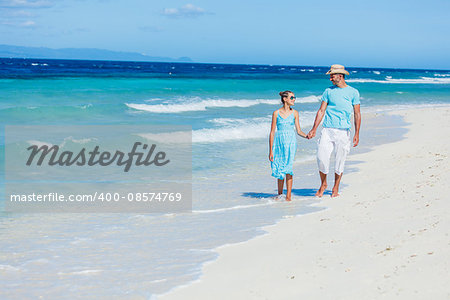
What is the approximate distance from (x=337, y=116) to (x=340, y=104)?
0.54 feet

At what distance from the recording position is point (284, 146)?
7.13 m

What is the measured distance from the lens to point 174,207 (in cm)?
704

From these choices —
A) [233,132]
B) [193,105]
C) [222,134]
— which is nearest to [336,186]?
[222,134]

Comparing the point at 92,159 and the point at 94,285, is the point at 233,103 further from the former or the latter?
the point at 94,285

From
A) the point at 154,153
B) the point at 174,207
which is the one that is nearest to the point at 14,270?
the point at 174,207

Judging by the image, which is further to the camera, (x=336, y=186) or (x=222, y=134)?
(x=222, y=134)

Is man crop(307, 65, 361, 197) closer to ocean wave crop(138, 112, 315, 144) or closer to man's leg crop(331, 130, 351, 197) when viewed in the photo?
man's leg crop(331, 130, 351, 197)

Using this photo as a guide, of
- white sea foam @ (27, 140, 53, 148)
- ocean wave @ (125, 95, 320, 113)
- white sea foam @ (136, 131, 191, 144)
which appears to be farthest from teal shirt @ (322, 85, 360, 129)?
ocean wave @ (125, 95, 320, 113)

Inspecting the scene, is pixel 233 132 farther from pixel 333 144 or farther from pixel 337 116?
pixel 337 116

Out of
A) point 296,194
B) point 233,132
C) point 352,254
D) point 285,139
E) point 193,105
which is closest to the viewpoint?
point 352,254

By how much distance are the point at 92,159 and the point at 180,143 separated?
9.65 feet

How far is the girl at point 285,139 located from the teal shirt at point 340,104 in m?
0.46

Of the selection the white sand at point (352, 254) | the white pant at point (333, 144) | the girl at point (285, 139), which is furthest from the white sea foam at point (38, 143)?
the white sand at point (352, 254)

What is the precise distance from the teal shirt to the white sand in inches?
40.6
